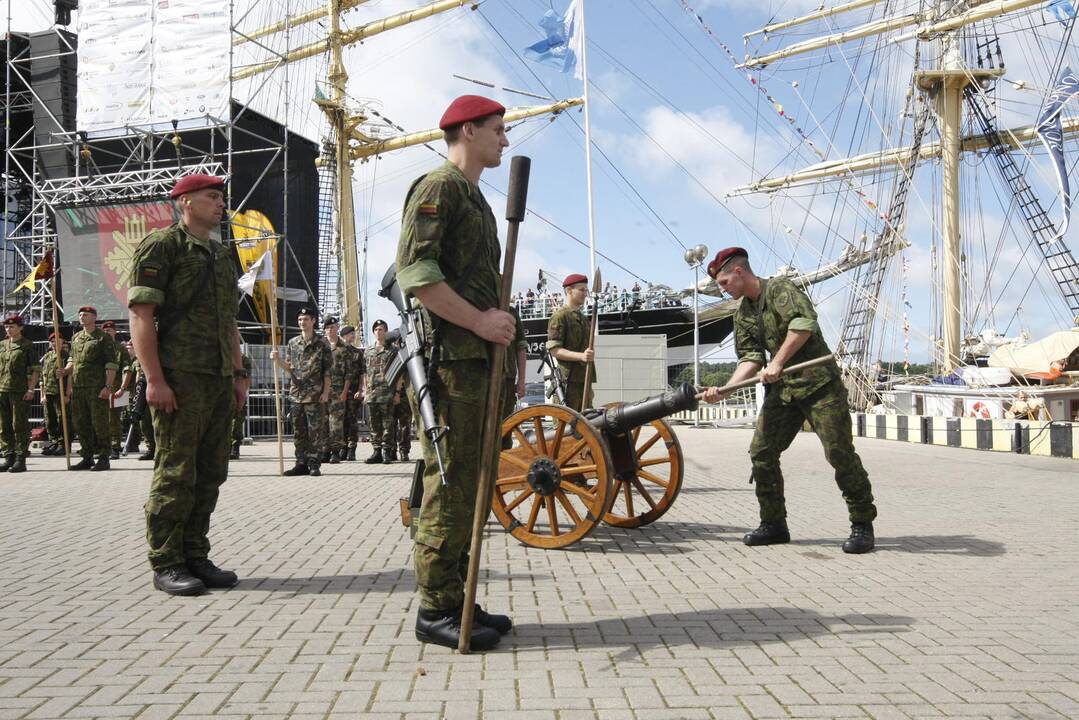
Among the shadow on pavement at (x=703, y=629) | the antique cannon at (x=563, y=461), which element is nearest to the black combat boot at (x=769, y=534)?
the antique cannon at (x=563, y=461)

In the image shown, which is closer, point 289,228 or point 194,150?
point 194,150

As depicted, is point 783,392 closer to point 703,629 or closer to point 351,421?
point 703,629

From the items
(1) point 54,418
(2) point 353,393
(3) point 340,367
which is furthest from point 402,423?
(1) point 54,418

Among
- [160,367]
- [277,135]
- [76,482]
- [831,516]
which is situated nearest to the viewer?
[160,367]

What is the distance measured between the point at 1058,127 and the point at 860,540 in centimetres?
2348

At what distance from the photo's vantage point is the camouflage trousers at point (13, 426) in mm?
10632

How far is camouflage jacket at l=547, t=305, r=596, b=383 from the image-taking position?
299 inches

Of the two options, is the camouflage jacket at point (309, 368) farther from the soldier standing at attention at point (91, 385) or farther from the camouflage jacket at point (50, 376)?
the camouflage jacket at point (50, 376)

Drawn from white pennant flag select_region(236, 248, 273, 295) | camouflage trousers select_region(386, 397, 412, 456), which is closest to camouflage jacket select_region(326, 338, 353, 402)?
camouflage trousers select_region(386, 397, 412, 456)

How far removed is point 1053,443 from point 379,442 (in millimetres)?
10552

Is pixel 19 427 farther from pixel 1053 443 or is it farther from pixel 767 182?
pixel 767 182

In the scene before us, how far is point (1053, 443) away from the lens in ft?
44.0

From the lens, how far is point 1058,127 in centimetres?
2348

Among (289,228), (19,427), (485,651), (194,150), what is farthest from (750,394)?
(485,651)
